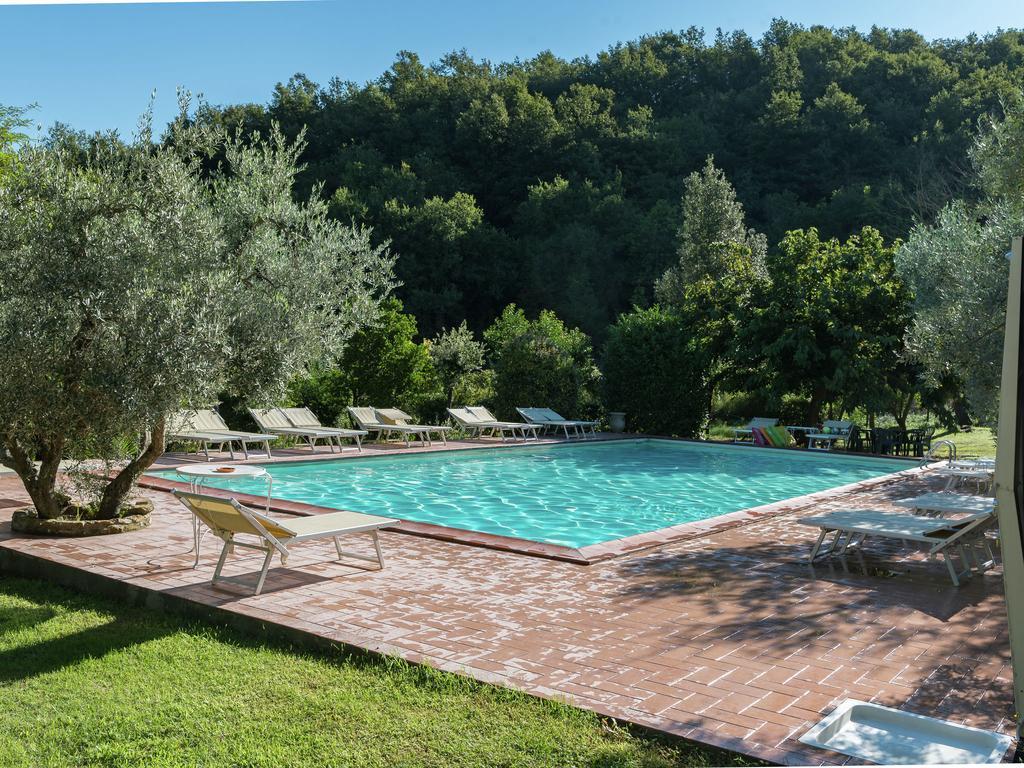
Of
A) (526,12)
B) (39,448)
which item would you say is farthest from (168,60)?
(39,448)

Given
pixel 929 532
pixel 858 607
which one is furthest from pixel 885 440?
pixel 858 607

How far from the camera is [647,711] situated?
3.85 metres

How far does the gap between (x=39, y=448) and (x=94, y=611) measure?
2.57 m

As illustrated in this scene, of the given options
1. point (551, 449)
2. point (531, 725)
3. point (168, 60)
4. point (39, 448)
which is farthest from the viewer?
point (551, 449)

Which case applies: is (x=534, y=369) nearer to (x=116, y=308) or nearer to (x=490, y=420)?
(x=490, y=420)

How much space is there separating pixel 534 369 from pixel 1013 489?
17501 millimetres

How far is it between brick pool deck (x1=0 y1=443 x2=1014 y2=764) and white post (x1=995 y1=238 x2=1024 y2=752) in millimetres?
843

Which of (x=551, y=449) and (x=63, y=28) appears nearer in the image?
(x=63, y=28)

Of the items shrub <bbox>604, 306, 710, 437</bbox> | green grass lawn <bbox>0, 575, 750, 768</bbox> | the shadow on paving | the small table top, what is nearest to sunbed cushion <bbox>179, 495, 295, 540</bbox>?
the small table top

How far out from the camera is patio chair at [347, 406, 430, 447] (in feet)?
54.3

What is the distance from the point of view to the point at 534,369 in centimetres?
2041

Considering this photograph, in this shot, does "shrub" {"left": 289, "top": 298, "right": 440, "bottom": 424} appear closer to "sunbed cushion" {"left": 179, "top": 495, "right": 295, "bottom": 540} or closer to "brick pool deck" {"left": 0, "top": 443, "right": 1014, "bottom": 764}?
"brick pool deck" {"left": 0, "top": 443, "right": 1014, "bottom": 764}

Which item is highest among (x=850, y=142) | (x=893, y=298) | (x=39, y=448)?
(x=850, y=142)

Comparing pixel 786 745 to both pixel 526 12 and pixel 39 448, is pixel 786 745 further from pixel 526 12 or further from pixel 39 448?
pixel 526 12
